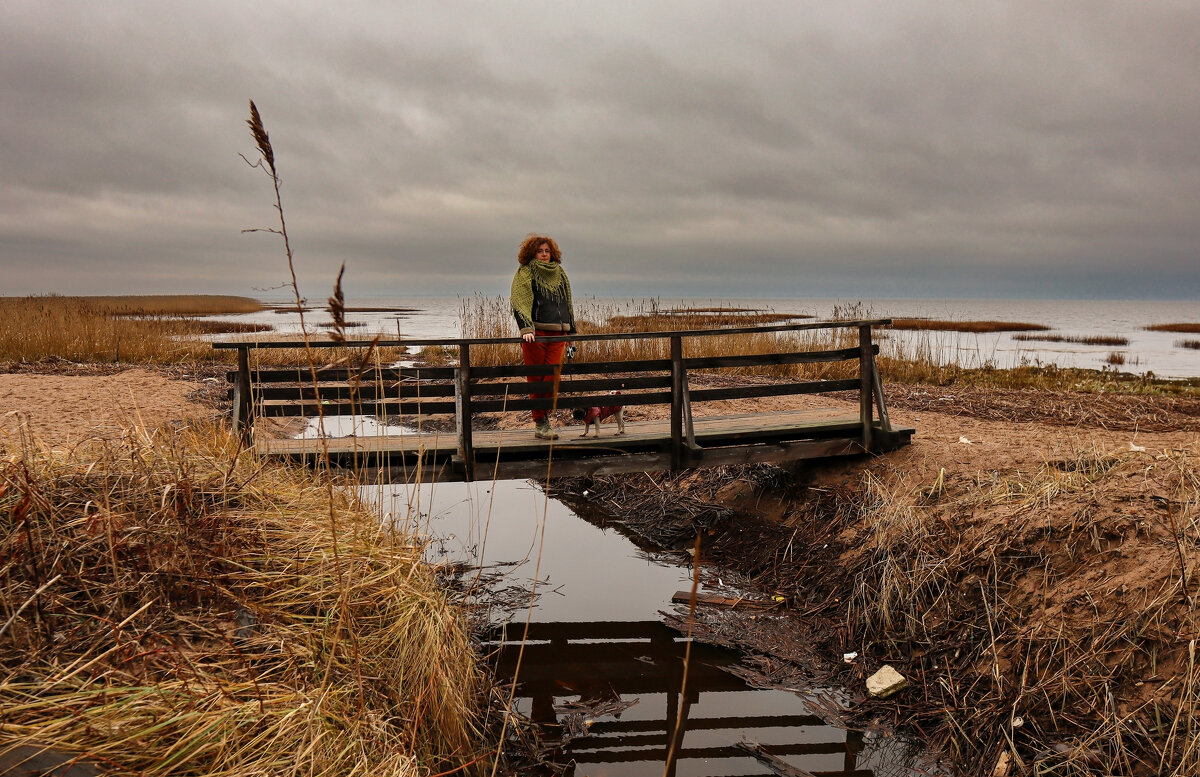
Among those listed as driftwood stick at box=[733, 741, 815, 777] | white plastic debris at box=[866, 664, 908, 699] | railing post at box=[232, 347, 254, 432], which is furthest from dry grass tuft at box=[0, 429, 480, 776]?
white plastic debris at box=[866, 664, 908, 699]

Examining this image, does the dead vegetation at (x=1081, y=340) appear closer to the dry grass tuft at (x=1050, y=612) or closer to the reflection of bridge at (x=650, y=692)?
the dry grass tuft at (x=1050, y=612)

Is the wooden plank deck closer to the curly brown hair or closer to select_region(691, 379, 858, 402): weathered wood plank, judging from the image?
select_region(691, 379, 858, 402): weathered wood plank

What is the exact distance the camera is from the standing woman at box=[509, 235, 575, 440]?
6.58 m

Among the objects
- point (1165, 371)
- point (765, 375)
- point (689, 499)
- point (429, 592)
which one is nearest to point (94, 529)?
point (429, 592)

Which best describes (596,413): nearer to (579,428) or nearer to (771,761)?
(579,428)

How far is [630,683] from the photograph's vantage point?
4.80 metres

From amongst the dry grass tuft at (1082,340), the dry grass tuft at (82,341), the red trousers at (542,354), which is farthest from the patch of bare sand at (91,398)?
the dry grass tuft at (1082,340)

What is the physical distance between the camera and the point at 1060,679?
Result: 3859 mm

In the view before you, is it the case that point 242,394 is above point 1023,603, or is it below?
above

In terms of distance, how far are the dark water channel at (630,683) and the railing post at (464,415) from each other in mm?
776

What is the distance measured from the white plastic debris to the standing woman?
321cm

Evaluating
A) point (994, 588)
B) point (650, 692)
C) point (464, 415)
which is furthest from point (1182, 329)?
point (650, 692)

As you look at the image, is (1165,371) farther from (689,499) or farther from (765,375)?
(689,499)

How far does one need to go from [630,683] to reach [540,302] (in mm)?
3405
